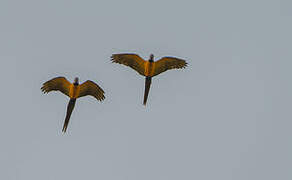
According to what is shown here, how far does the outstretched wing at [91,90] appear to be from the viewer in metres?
59.7

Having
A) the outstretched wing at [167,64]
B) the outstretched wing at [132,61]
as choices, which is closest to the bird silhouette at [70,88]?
the outstretched wing at [132,61]

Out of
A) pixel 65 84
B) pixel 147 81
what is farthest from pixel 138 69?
pixel 65 84

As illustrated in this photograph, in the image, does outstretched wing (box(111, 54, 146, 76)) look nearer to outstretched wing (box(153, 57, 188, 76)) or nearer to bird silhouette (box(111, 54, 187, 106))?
bird silhouette (box(111, 54, 187, 106))

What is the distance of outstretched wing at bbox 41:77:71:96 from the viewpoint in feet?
195

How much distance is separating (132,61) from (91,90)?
3.28 meters

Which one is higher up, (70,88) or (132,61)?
(132,61)

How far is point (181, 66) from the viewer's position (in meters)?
60.7

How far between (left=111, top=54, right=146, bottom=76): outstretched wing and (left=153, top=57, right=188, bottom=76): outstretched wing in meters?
0.92

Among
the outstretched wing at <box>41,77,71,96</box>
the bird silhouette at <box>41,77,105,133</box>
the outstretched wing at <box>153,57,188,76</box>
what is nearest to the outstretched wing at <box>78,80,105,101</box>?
the bird silhouette at <box>41,77,105,133</box>

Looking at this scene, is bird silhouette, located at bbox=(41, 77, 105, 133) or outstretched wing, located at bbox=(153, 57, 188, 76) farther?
outstretched wing, located at bbox=(153, 57, 188, 76)

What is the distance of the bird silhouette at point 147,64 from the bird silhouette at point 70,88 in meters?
Answer: 2.31

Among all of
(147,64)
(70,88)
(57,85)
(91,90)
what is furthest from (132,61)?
Answer: (57,85)

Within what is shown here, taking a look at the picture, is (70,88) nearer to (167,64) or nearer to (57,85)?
(57,85)

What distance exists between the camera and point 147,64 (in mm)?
59750
